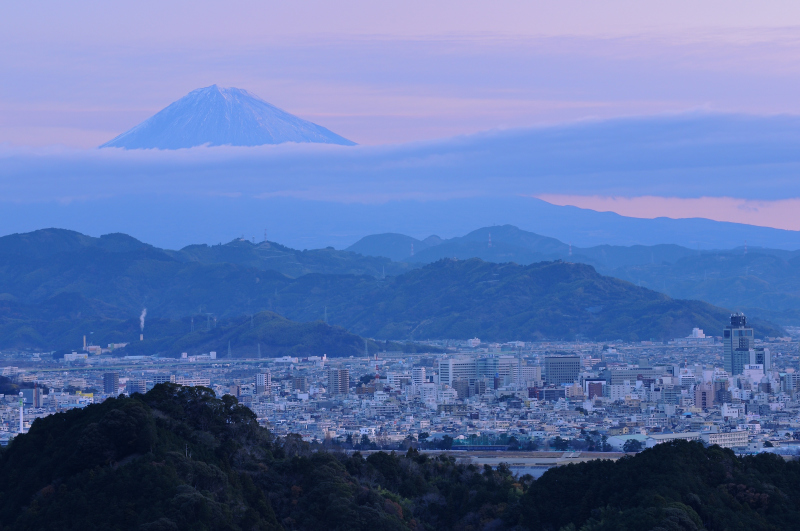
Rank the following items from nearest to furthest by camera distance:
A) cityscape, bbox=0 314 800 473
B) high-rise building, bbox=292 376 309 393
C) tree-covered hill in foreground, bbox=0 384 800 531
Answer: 1. tree-covered hill in foreground, bbox=0 384 800 531
2. cityscape, bbox=0 314 800 473
3. high-rise building, bbox=292 376 309 393

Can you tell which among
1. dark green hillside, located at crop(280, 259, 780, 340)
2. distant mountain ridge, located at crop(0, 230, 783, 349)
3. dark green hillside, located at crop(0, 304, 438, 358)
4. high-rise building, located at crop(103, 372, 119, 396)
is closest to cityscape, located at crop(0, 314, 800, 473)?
high-rise building, located at crop(103, 372, 119, 396)

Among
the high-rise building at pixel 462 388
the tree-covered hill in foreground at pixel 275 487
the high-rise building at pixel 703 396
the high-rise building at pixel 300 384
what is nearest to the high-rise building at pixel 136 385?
the high-rise building at pixel 300 384

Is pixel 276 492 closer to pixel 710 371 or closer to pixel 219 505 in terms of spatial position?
pixel 219 505

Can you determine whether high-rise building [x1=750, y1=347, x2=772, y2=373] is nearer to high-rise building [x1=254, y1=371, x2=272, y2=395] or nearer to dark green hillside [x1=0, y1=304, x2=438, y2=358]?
high-rise building [x1=254, y1=371, x2=272, y2=395]

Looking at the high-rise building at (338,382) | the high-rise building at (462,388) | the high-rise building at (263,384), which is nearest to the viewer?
the high-rise building at (462,388)

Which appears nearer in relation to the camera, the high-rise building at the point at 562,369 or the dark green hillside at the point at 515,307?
Result: the high-rise building at the point at 562,369

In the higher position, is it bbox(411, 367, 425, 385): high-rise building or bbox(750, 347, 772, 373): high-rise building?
bbox(750, 347, 772, 373): high-rise building

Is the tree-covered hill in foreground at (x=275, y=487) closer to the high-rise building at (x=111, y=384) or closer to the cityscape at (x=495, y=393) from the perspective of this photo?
the cityscape at (x=495, y=393)

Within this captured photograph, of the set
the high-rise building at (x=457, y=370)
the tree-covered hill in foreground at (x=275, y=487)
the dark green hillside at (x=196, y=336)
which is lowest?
the tree-covered hill in foreground at (x=275, y=487)
